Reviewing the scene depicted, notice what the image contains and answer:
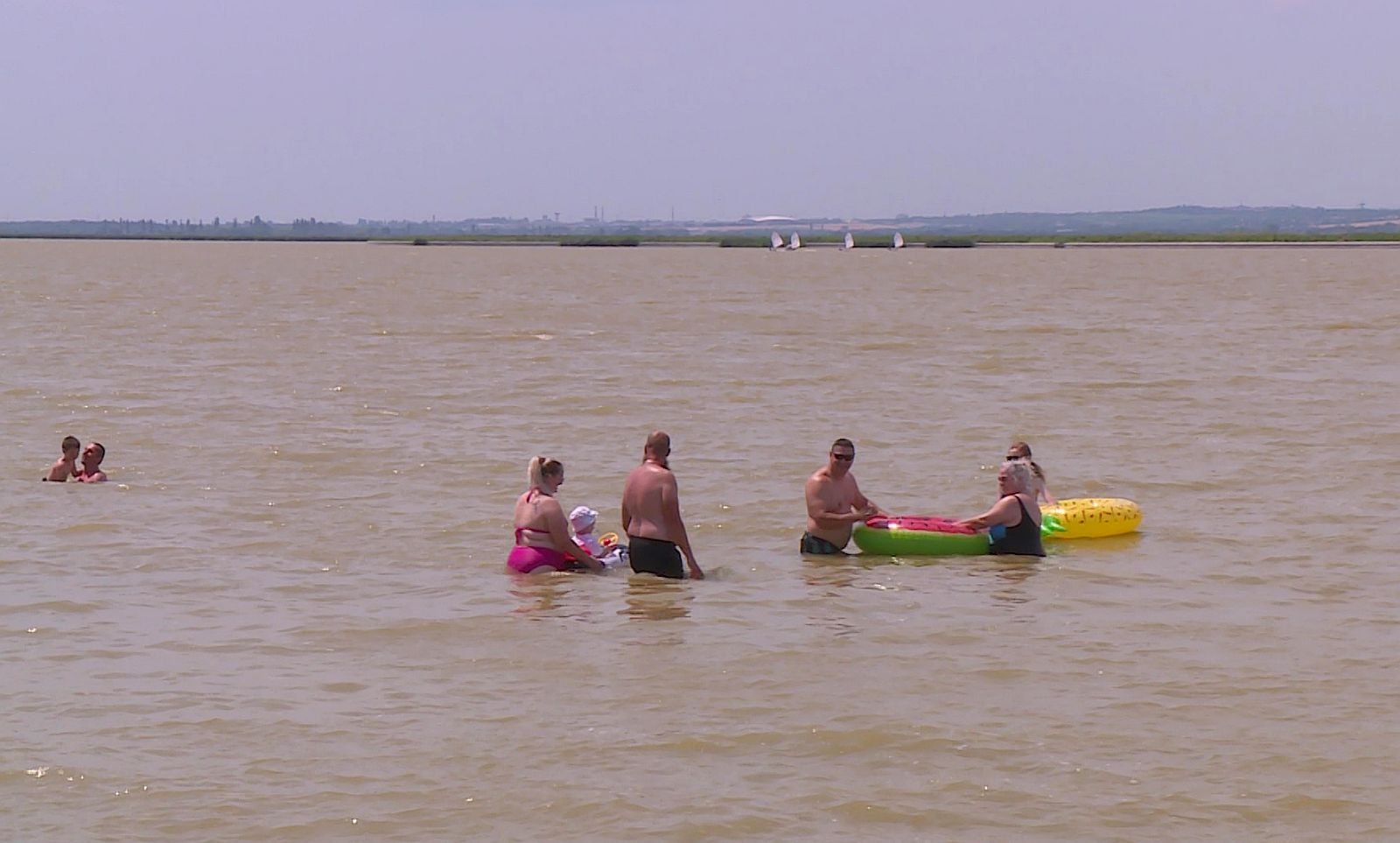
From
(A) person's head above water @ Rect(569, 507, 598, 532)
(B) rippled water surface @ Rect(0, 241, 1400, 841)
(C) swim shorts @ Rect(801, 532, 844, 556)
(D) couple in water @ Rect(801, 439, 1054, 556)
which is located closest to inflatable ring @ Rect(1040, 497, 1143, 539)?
(B) rippled water surface @ Rect(0, 241, 1400, 841)

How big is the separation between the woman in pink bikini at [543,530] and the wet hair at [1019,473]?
10.9 feet

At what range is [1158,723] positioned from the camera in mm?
9734

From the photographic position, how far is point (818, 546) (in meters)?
14.7

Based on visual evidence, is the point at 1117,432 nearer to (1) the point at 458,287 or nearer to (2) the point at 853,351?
(2) the point at 853,351

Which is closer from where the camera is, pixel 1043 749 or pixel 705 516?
pixel 1043 749

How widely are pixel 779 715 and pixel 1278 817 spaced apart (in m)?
2.77

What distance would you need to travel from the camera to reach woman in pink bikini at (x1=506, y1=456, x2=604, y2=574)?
43.4 feet

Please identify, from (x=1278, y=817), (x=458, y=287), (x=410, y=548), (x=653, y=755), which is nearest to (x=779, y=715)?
(x=653, y=755)

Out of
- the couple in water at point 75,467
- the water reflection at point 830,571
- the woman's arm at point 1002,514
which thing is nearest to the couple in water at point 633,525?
the water reflection at point 830,571

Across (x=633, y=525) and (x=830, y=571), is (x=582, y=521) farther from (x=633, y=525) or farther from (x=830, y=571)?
(x=830, y=571)

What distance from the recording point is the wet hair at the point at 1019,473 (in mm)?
14188

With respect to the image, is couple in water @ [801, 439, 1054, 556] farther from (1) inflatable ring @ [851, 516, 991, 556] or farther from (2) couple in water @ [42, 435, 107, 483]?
(2) couple in water @ [42, 435, 107, 483]

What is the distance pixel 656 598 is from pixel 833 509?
211 cm

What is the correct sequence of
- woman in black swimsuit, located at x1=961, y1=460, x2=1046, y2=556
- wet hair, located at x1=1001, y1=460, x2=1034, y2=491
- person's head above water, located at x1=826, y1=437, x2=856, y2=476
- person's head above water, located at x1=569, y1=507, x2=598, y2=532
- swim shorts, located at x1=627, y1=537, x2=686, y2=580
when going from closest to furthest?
swim shorts, located at x1=627, y1=537, x2=686, y2=580 < person's head above water, located at x1=569, y1=507, x2=598, y2=532 < person's head above water, located at x1=826, y1=437, x2=856, y2=476 < wet hair, located at x1=1001, y1=460, x2=1034, y2=491 < woman in black swimsuit, located at x1=961, y1=460, x2=1046, y2=556
